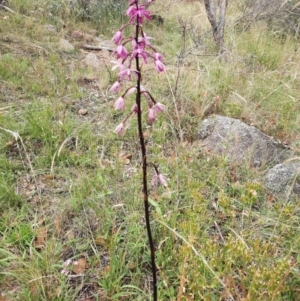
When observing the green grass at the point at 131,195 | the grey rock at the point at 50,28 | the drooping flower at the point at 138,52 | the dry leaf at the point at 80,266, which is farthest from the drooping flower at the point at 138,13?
the grey rock at the point at 50,28

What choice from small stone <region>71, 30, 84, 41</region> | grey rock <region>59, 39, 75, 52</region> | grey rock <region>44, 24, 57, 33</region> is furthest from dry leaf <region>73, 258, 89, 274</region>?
small stone <region>71, 30, 84, 41</region>

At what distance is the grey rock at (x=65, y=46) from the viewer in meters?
4.73

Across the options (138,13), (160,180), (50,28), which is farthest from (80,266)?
(50,28)

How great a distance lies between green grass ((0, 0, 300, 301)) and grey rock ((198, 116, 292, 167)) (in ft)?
0.48

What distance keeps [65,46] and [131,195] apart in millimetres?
3259

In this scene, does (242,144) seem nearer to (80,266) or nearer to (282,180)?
(282,180)

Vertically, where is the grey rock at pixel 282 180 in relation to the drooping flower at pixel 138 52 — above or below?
below

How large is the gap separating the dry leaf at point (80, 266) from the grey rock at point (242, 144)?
51.4 inches

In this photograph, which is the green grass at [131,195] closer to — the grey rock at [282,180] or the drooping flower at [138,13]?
the grey rock at [282,180]

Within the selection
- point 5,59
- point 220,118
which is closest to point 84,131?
point 220,118

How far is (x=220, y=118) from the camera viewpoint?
3.01 meters

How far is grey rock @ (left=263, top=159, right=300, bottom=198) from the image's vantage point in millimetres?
2332

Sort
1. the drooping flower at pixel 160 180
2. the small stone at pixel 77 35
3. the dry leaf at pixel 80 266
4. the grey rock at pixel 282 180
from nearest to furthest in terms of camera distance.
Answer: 1. the drooping flower at pixel 160 180
2. the dry leaf at pixel 80 266
3. the grey rock at pixel 282 180
4. the small stone at pixel 77 35

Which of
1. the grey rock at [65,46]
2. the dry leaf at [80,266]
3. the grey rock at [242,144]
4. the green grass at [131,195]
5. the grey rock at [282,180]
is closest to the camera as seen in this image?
the green grass at [131,195]
